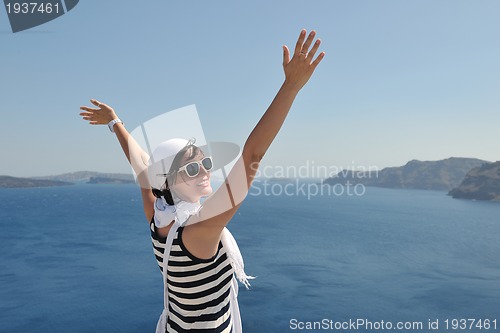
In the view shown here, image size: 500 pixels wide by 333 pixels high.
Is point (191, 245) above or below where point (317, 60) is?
below

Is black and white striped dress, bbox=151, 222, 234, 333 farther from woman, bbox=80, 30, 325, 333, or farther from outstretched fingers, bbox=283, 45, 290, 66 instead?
outstretched fingers, bbox=283, 45, 290, 66

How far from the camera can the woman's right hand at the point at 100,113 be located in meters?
2.86

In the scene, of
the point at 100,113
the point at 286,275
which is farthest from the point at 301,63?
the point at 286,275

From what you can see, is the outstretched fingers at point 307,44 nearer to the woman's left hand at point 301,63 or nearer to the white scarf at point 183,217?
the woman's left hand at point 301,63

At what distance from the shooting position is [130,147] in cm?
267

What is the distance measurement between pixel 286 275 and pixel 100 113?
152ft

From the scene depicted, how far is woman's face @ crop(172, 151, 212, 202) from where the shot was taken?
6.22ft

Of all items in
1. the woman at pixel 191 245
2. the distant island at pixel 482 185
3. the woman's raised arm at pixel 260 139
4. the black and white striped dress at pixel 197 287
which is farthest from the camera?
the distant island at pixel 482 185

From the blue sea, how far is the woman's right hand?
1322 inches

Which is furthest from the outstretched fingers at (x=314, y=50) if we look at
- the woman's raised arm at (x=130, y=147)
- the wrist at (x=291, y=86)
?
the woman's raised arm at (x=130, y=147)

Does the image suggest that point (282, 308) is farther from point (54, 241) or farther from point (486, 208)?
point (486, 208)

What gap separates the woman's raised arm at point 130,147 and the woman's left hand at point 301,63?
152cm

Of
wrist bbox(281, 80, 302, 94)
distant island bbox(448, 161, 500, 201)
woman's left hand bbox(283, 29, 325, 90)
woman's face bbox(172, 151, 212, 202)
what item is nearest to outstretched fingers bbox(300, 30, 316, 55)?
woman's left hand bbox(283, 29, 325, 90)

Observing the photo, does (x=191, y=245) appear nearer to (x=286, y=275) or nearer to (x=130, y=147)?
(x=130, y=147)
